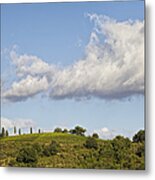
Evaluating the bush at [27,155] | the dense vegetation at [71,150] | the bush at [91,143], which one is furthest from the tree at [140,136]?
the bush at [27,155]

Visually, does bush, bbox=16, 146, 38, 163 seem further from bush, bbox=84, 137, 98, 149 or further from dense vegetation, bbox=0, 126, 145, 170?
bush, bbox=84, 137, 98, 149

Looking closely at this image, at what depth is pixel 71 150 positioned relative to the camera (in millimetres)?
2227

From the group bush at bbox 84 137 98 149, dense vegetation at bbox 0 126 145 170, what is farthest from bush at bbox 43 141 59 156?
bush at bbox 84 137 98 149

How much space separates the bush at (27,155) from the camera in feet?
7.38

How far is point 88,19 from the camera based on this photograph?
2.23 metres

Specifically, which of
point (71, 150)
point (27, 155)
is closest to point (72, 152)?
point (71, 150)

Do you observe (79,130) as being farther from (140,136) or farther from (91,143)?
(140,136)

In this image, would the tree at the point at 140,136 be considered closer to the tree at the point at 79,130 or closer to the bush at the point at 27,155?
the tree at the point at 79,130

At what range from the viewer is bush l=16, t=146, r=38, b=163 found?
2250mm

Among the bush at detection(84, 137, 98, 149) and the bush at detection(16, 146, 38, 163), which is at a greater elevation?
the bush at detection(84, 137, 98, 149)

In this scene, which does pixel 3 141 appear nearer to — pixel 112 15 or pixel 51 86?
pixel 51 86

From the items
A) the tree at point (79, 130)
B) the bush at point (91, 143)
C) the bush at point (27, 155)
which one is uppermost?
the tree at point (79, 130)

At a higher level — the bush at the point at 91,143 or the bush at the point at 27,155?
the bush at the point at 91,143

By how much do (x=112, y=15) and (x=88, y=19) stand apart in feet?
0.32
